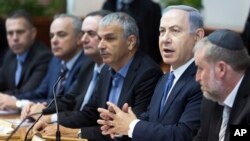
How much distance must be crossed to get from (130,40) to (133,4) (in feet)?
6.54

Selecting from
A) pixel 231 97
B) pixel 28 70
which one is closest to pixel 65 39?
pixel 28 70

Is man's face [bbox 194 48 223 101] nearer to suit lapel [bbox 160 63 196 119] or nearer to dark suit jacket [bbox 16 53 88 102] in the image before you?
suit lapel [bbox 160 63 196 119]

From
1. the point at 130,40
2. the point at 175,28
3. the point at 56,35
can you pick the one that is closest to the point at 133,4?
the point at 56,35

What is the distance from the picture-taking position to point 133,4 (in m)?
5.93

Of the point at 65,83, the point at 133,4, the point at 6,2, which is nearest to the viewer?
the point at 65,83

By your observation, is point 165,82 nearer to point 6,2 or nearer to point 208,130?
point 208,130

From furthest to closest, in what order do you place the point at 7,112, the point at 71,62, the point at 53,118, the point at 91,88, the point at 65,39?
the point at 65,39 → the point at 71,62 → the point at 7,112 → the point at 91,88 → the point at 53,118

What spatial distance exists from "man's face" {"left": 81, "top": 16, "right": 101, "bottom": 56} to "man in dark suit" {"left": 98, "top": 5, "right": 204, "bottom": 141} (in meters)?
1.11

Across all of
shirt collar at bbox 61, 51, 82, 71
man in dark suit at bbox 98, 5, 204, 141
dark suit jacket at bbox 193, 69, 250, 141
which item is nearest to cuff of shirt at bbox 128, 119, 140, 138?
man in dark suit at bbox 98, 5, 204, 141

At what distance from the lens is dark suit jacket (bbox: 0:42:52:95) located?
563 centimetres

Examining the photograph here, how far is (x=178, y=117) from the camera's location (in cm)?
336

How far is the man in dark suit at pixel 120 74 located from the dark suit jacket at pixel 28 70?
1.53 m

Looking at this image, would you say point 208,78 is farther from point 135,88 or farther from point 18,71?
point 18,71

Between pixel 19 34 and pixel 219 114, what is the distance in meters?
3.40
